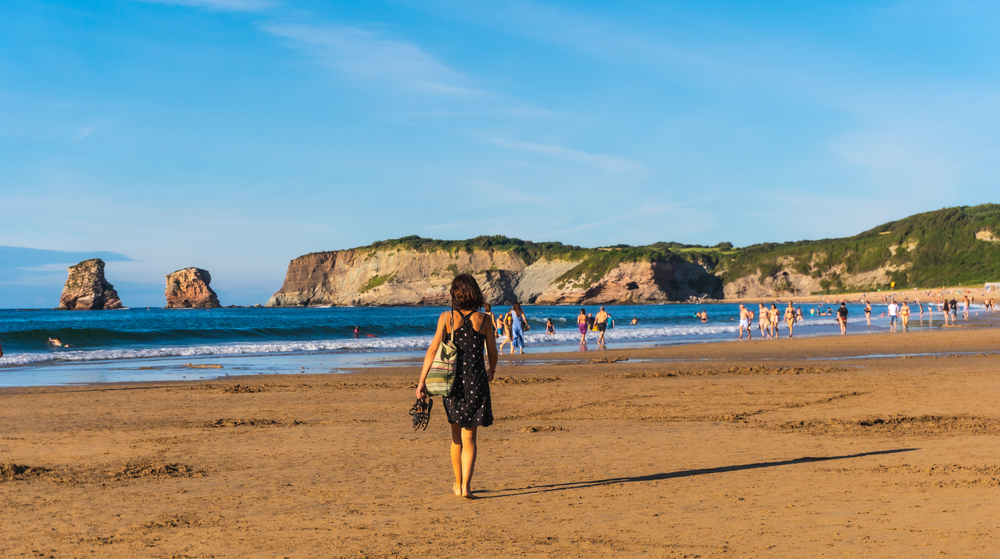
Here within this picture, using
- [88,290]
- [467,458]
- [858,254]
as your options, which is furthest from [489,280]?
[467,458]

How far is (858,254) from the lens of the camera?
495 ft

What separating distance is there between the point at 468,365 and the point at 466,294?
0.56 meters

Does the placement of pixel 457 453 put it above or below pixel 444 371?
below

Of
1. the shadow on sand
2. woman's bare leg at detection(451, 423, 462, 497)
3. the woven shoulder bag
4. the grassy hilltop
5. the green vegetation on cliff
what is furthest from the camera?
the grassy hilltop

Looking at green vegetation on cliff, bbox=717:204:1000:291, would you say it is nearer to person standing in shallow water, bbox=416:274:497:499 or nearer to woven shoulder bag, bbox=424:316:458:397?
person standing in shallow water, bbox=416:274:497:499

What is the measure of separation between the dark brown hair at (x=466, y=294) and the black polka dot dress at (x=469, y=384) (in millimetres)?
77

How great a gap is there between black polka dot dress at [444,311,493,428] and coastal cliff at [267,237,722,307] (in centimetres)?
13323

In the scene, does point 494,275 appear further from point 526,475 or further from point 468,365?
point 468,365

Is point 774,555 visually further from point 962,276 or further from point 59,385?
point 962,276

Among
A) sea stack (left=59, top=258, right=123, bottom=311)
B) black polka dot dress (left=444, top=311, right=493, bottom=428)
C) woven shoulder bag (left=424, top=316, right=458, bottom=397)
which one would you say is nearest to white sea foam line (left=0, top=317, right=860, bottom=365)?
woven shoulder bag (left=424, top=316, right=458, bottom=397)

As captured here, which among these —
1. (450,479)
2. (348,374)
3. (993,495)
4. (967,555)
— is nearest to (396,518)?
(450,479)

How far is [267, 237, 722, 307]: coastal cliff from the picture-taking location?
13938cm

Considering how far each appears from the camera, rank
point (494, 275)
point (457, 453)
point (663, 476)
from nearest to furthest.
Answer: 1. point (457, 453)
2. point (663, 476)
3. point (494, 275)

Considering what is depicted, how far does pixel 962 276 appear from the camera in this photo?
433 feet
